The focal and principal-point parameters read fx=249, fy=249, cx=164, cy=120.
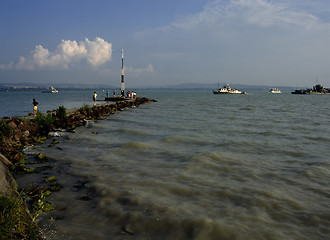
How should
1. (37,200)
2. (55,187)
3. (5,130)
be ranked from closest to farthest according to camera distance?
(37,200) < (55,187) < (5,130)

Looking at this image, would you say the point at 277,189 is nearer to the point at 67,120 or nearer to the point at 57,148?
the point at 57,148

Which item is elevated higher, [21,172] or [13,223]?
[13,223]

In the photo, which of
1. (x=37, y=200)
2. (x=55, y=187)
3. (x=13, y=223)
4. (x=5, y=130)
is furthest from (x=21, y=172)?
(x=13, y=223)

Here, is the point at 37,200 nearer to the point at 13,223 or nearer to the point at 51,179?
the point at 51,179

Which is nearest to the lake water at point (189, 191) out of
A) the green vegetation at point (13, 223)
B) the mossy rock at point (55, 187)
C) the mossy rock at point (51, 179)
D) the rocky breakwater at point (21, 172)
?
the mossy rock at point (55, 187)

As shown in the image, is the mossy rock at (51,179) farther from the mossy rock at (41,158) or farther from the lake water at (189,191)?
the mossy rock at (41,158)

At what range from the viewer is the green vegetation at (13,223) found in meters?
3.79

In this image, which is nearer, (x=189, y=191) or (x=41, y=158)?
(x=189, y=191)

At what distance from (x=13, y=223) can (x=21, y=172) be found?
4.67m

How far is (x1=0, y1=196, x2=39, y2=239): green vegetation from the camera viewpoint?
3.79 meters

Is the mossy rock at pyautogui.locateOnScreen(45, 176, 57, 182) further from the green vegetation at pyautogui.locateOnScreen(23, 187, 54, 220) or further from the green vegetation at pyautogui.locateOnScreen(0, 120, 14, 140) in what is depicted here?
the green vegetation at pyautogui.locateOnScreen(0, 120, 14, 140)

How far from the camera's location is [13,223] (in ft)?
12.9

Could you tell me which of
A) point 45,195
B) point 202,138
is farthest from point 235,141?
point 45,195

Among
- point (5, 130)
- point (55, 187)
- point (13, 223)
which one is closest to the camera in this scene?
point (13, 223)
